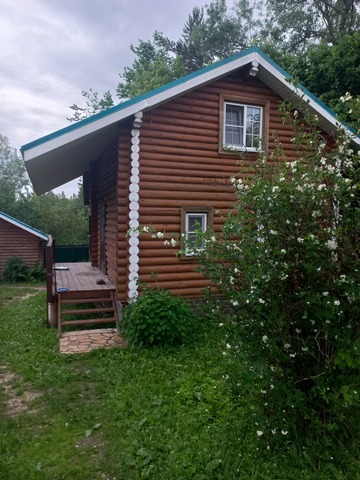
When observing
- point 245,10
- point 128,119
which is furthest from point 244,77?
point 245,10

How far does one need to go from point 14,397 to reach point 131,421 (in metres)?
2.12

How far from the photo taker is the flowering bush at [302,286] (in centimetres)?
331

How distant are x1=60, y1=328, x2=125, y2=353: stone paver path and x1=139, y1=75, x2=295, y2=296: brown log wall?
1479mm

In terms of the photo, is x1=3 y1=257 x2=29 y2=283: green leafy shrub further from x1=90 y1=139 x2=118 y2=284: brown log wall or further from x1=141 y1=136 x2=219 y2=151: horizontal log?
→ x1=141 y1=136 x2=219 y2=151: horizontal log

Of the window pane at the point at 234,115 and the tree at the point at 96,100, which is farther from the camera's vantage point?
the tree at the point at 96,100

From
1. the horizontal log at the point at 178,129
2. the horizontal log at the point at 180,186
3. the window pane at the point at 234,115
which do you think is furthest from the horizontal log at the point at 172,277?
the window pane at the point at 234,115

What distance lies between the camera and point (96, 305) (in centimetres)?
1084

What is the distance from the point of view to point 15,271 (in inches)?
763

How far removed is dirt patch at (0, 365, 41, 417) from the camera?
506 centimetres

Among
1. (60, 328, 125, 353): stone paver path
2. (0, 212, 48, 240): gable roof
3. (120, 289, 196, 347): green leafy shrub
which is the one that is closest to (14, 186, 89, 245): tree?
(0, 212, 48, 240): gable roof

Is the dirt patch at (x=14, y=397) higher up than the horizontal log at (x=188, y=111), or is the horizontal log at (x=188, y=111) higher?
the horizontal log at (x=188, y=111)

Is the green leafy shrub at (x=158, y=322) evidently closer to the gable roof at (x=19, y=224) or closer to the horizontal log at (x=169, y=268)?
the horizontal log at (x=169, y=268)

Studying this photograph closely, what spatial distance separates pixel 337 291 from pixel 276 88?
7717mm

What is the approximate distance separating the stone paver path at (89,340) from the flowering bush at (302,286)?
4.43 m
